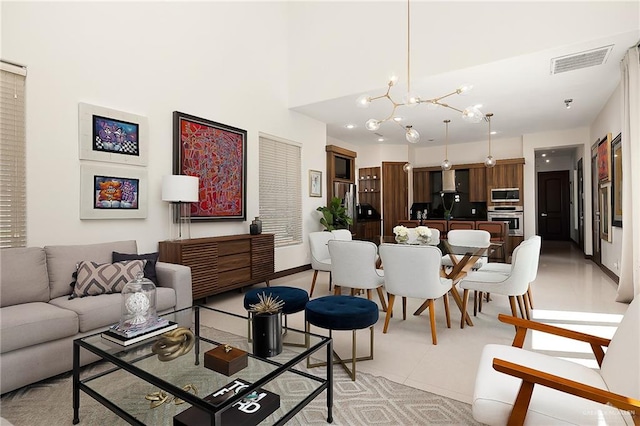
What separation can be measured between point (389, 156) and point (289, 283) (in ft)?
16.8

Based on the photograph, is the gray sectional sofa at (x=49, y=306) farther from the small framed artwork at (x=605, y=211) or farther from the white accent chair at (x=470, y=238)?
the small framed artwork at (x=605, y=211)

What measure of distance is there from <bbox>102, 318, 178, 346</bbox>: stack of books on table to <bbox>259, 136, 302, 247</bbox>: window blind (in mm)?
3509

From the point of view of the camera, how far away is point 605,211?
5.77 m

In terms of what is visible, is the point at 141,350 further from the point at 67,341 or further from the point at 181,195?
the point at 181,195

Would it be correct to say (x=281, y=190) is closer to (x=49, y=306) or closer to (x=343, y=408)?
(x=49, y=306)

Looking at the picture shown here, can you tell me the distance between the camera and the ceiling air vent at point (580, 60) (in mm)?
3933

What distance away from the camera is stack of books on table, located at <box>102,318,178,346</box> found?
1.91 m

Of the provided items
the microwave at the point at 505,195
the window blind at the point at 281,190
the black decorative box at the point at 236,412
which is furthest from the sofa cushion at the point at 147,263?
the microwave at the point at 505,195

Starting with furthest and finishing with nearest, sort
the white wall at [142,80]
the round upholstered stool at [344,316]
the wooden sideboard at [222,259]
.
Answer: the wooden sideboard at [222,259] → the white wall at [142,80] → the round upholstered stool at [344,316]

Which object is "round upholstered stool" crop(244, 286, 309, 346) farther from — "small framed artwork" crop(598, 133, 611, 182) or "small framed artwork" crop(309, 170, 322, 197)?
"small framed artwork" crop(598, 133, 611, 182)

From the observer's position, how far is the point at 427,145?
9.42 metres

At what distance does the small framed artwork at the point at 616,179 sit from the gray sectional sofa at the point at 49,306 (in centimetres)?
575

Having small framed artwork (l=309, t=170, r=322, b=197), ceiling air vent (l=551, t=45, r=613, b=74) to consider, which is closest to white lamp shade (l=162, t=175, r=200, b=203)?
small framed artwork (l=309, t=170, r=322, b=197)

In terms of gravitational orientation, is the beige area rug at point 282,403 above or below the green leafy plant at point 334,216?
below
